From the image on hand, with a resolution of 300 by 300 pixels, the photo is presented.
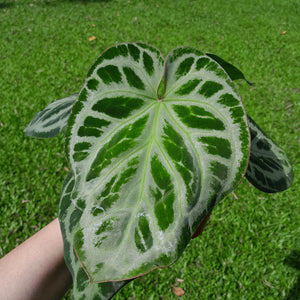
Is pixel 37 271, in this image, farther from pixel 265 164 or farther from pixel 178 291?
pixel 178 291

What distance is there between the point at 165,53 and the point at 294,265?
2605 millimetres

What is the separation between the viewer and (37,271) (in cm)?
102

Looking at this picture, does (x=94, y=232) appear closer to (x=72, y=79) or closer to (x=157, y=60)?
(x=157, y=60)

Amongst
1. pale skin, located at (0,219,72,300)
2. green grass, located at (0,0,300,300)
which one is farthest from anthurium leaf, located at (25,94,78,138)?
green grass, located at (0,0,300,300)

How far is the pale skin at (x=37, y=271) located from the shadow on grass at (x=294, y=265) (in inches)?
52.8

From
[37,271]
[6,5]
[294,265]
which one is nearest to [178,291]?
[294,265]

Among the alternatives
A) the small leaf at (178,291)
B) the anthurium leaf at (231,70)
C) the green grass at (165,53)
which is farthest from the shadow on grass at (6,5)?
the anthurium leaf at (231,70)

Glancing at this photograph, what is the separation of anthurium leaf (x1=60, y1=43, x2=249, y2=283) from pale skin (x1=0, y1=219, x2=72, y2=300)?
1.45ft

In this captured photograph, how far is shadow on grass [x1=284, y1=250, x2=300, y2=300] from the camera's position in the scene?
179 centimetres

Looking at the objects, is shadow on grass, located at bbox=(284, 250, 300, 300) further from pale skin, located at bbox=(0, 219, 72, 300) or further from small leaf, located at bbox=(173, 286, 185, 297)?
pale skin, located at bbox=(0, 219, 72, 300)

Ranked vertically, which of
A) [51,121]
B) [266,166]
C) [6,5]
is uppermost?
[51,121]

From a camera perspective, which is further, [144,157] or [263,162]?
[263,162]

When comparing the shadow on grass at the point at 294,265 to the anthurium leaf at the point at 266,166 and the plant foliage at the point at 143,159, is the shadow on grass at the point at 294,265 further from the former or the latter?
the plant foliage at the point at 143,159

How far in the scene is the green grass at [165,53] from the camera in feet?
6.24
